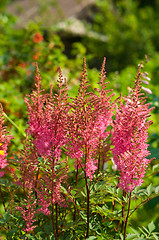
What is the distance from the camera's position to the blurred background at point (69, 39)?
4062 millimetres

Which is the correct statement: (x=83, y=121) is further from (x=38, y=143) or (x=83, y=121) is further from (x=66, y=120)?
(x=38, y=143)

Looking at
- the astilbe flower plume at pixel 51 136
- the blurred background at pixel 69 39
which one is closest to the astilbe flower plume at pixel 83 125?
the astilbe flower plume at pixel 51 136

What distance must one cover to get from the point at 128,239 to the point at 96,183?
291 millimetres

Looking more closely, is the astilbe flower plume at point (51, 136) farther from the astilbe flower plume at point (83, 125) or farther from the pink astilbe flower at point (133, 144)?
the pink astilbe flower at point (133, 144)

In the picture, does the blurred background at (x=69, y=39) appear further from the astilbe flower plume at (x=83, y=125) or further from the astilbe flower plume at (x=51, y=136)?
the astilbe flower plume at (x=83, y=125)

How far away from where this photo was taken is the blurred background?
4062mm

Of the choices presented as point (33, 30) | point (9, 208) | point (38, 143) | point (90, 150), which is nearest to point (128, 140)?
point (90, 150)

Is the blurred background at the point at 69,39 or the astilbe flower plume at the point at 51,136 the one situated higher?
the blurred background at the point at 69,39

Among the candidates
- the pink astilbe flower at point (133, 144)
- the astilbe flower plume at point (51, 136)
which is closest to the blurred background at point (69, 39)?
the astilbe flower plume at point (51, 136)

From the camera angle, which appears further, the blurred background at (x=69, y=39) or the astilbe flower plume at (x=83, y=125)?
the blurred background at (x=69, y=39)

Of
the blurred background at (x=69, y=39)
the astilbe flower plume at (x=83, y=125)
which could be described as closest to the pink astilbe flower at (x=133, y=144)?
the astilbe flower plume at (x=83, y=125)

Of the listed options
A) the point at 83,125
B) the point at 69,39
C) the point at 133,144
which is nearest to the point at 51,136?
the point at 83,125

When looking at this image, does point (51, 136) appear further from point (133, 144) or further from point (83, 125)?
point (133, 144)

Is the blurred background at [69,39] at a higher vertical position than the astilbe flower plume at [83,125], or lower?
higher
